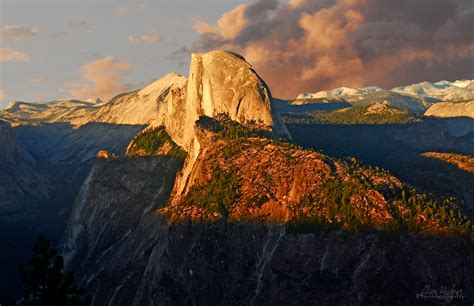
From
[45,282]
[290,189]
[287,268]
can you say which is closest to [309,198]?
[290,189]

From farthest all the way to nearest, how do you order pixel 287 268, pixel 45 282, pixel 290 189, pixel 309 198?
1. pixel 290 189
2. pixel 309 198
3. pixel 287 268
4. pixel 45 282

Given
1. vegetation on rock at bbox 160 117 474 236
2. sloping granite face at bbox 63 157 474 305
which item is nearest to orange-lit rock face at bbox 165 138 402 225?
vegetation on rock at bbox 160 117 474 236

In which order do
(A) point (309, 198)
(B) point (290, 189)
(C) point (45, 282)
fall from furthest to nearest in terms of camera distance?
(B) point (290, 189) < (A) point (309, 198) < (C) point (45, 282)

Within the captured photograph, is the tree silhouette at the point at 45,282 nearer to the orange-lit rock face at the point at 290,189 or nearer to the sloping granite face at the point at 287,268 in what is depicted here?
the sloping granite face at the point at 287,268

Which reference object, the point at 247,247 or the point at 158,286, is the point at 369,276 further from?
the point at 158,286

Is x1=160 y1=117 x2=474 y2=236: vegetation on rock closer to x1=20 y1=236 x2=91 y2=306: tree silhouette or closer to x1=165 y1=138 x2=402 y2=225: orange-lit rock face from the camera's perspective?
x1=165 y1=138 x2=402 y2=225: orange-lit rock face

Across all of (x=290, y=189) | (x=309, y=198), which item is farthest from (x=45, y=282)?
(x=290, y=189)

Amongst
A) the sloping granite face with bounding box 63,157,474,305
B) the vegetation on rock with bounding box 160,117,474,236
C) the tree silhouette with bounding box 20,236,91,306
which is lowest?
the sloping granite face with bounding box 63,157,474,305

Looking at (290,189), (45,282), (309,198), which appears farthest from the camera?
(290,189)

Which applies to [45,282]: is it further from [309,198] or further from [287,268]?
[309,198]

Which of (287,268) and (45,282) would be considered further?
(287,268)

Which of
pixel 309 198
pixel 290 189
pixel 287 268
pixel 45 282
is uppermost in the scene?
pixel 290 189

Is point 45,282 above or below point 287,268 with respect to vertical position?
above
